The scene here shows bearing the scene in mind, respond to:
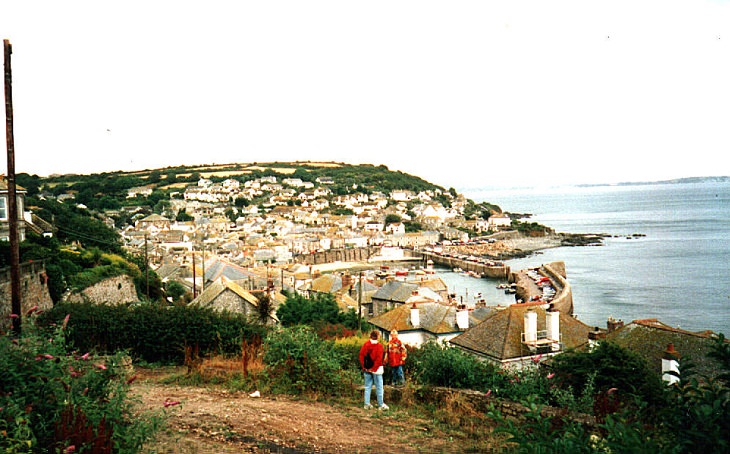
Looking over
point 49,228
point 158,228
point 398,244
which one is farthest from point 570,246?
point 49,228

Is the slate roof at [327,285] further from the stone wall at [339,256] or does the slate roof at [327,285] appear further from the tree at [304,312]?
the stone wall at [339,256]

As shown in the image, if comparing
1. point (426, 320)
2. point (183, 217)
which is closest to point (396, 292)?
point (426, 320)

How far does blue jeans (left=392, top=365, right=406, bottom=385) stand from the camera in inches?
322

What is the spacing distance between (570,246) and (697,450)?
296 ft

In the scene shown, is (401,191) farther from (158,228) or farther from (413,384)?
(413,384)

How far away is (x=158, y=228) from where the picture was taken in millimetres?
91438

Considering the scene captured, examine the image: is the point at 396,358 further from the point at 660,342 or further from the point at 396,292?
the point at 396,292

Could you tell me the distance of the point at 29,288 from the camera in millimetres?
15586

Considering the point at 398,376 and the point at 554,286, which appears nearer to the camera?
the point at 398,376

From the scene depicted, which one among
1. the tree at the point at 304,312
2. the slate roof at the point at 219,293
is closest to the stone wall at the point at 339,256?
the tree at the point at 304,312

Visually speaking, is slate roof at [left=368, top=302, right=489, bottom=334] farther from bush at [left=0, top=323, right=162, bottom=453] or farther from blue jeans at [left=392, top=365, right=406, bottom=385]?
bush at [left=0, top=323, right=162, bottom=453]

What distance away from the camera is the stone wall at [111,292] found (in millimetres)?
19462

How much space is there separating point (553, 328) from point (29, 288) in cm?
1391

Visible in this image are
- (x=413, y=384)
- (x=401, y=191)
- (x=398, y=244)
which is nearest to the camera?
(x=413, y=384)
